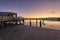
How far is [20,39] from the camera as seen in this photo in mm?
11859

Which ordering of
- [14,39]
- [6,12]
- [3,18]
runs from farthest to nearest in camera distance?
[6,12]
[3,18]
[14,39]

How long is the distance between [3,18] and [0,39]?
780 cm

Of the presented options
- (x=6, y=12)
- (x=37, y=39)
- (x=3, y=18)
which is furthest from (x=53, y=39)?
(x=6, y=12)

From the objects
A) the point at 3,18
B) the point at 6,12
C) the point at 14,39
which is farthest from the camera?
the point at 6,12

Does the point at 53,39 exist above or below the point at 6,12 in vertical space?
below

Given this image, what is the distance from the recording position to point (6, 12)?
42156mm

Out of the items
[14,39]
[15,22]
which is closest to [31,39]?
[14,39]

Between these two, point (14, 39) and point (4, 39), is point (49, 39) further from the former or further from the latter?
point (4, 39)

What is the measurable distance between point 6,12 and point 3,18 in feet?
76.1

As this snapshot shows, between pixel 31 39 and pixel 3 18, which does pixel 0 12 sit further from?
pixel 31 39

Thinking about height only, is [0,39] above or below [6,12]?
below

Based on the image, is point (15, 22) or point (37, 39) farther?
point (15, 22)

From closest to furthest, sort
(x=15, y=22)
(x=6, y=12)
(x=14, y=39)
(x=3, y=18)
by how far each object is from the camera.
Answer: (x=14, y=39), (x=3, y=18), (x=15, y=22), (x=6, y=12)

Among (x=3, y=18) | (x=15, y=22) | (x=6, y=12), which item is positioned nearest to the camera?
(x=3, y=18)
